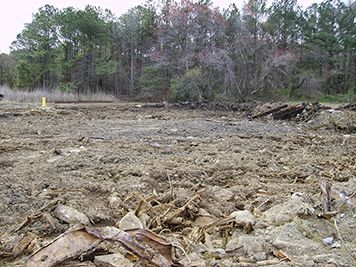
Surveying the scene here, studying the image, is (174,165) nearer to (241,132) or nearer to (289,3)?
(241,132)

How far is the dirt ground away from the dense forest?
13.9 meters

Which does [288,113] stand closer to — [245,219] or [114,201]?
[114,201]

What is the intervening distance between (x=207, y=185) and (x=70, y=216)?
147cm

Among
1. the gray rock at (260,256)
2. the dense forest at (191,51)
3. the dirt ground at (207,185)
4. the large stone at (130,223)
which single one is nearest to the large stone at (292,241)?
the dirt ground at (207,185)

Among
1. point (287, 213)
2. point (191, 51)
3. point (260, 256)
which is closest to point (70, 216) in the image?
point (260, 256)

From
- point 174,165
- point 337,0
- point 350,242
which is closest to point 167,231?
point 350,242

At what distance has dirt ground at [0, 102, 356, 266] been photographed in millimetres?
2076

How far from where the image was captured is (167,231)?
245 centimetres

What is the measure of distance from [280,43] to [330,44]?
3501 millimetres

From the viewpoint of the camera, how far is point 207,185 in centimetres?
363

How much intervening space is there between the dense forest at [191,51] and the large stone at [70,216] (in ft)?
57.2

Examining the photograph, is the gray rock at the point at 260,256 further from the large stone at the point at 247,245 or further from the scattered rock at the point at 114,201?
the scattered rock at the point at 114,201

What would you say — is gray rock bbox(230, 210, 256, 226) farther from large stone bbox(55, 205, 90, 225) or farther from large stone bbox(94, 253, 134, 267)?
large stone bbox(55, 205, 90, 225)

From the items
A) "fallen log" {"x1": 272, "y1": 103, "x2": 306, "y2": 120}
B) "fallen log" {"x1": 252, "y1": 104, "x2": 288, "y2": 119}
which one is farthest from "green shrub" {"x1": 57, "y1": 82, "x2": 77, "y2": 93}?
"fallen log" {"x1": 272, "y1": 103, "x2": 306, "y2": 120}
